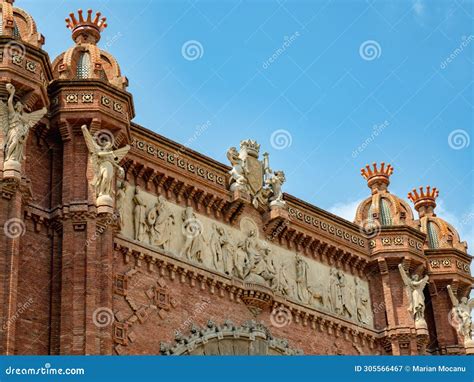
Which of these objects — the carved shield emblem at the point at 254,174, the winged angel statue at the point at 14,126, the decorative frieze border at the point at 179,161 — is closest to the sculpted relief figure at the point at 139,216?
the decorative frieze border at the point at 179,161

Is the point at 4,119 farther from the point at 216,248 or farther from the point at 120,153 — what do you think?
the point at 216,248

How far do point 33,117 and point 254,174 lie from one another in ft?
25.6

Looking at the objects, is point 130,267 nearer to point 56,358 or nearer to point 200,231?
point 200,231

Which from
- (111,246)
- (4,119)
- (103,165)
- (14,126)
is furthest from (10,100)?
(111,246)

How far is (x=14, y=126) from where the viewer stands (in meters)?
22.6

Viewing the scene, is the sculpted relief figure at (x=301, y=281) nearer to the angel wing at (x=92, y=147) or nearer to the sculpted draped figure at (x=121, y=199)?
the sculpted draped figure at (x=121, y=199)

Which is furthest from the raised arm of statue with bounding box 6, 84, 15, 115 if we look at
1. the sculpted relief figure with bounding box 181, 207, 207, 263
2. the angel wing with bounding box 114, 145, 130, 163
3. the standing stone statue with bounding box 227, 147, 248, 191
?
the standing stone statue with bounding box 227, 147, 248, 191

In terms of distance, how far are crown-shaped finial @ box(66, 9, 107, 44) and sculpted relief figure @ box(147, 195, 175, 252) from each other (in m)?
4.40

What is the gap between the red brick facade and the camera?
2228cm

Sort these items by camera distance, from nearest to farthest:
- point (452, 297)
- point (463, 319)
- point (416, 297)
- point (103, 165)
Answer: point (103, 165)
point (416, 297)
point (463, 319)
point (452, 297)

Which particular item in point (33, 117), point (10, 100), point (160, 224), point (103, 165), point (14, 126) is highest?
point (10, 100)

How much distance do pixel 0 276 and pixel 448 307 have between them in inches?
675

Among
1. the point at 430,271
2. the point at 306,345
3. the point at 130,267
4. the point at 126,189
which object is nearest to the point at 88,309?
the point at 130,267

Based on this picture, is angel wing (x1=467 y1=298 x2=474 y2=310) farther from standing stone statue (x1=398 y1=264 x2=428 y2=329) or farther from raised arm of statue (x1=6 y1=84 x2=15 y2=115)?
raised arm of statue (x1=6 y1=84 x2=15 y2=115)
